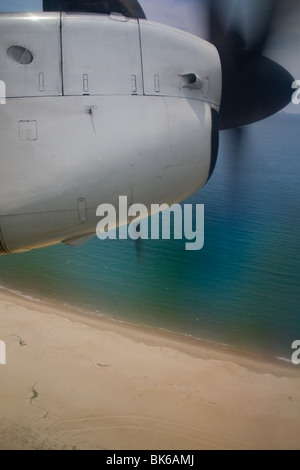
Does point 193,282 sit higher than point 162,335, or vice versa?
point 193,282

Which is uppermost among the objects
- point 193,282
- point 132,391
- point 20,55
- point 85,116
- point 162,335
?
point 193,282

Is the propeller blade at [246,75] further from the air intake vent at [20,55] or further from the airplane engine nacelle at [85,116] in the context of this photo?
the air intake vent at [20,55]

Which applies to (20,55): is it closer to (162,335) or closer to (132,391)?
(132,391)

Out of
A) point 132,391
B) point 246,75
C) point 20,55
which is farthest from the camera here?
point 132,391

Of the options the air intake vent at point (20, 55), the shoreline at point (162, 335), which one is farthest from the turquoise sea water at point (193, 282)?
the air intake vent at point (20, 55)

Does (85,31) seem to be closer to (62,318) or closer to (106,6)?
(106,6)

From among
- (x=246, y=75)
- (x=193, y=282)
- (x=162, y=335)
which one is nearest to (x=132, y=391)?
(x=162, y=335)

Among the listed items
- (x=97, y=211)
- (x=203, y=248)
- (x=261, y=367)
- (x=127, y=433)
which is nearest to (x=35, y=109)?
(x=97, y=211)

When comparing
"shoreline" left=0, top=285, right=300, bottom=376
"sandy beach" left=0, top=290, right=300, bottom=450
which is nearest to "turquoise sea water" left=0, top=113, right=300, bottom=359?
"shoreline" left=0, top=285, right=300, bottom=376
